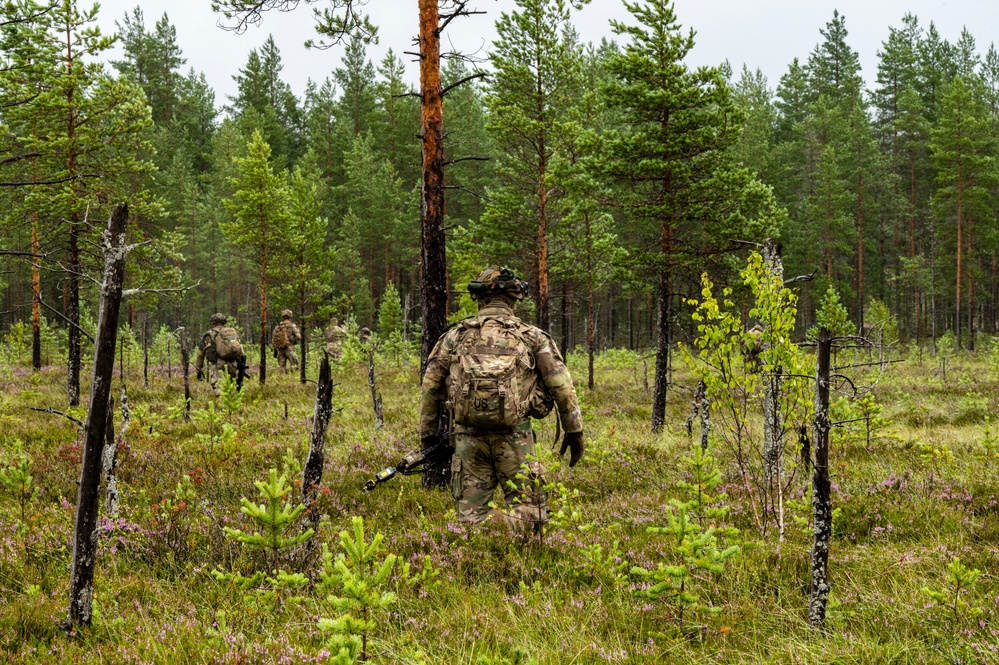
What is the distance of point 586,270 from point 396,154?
85.6 ft

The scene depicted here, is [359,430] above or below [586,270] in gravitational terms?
below

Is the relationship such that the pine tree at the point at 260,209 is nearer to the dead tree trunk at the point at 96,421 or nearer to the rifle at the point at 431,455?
the rifle at the point at 431,455

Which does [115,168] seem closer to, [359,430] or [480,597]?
[359,430]

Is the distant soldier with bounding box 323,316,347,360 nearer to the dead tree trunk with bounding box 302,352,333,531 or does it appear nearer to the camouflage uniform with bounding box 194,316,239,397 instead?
the camouflage uniform with bounding box 194,316,239,397

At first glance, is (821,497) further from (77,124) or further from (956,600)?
(77,124)

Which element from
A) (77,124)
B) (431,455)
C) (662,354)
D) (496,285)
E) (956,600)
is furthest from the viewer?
(77,124)

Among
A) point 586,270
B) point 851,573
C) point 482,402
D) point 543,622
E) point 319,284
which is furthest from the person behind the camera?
point 319,284

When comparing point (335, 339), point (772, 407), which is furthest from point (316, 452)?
point (335, 339)

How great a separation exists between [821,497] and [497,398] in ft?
8.25

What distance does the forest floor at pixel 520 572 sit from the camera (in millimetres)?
3072

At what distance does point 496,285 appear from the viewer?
540 cm

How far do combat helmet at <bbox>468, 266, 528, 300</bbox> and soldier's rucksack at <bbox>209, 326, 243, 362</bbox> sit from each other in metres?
11.7

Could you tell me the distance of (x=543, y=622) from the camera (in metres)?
3.34

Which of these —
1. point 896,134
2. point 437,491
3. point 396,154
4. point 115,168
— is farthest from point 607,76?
point 437,491
